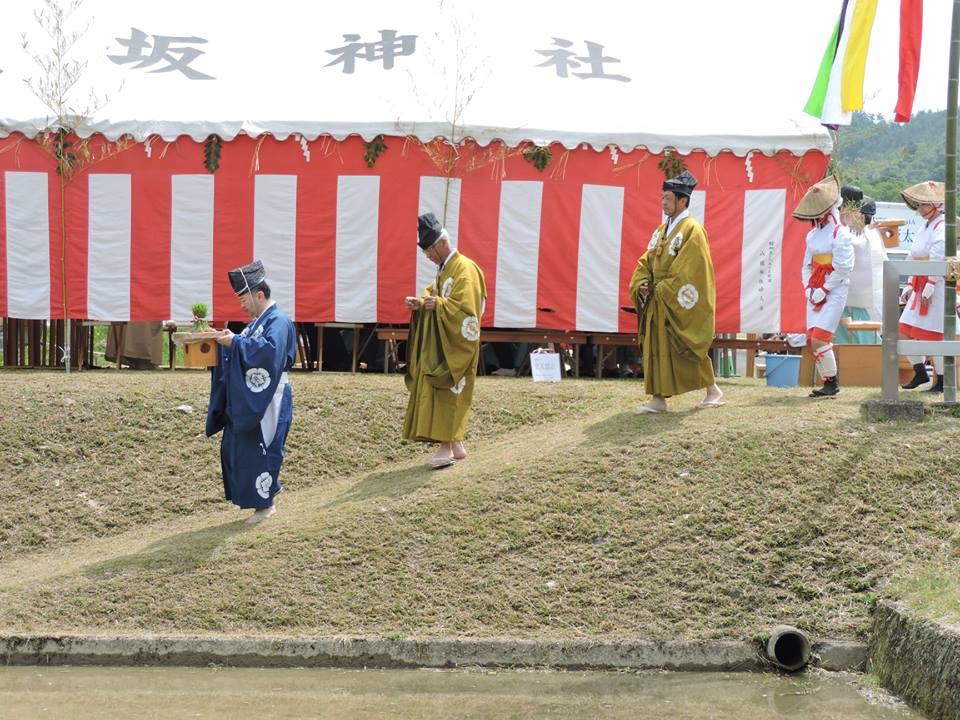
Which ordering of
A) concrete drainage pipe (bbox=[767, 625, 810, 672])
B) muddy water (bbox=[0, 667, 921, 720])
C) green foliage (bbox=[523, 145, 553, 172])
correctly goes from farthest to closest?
green foliage (bbox=[523, 145, 553, 172]), concrete drainage pipe (bbox=[767, 625, 810, 672]), muddy water (bbox=[0, 667, 921, 720])

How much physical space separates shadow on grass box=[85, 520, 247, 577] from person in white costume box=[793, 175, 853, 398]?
449 cm

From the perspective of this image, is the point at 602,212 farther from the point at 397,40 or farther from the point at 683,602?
the point at 683,602

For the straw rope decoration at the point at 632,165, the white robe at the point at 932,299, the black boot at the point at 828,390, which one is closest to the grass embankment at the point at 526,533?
the black boot at the point at 828,390

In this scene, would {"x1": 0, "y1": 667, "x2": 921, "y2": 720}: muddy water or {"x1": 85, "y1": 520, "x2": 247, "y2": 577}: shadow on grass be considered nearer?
{"x1": 0, "y1": 667, "x2": 921, "y2": 720}: muddy water

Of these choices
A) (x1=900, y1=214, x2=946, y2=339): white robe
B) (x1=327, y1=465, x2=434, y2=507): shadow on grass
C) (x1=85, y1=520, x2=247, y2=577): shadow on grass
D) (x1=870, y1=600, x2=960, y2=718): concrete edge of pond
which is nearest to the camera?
(x1=870, y1=600, x2=960, y2=718): concrete edge of pond

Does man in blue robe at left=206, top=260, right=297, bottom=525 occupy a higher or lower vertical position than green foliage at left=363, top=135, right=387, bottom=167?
lower

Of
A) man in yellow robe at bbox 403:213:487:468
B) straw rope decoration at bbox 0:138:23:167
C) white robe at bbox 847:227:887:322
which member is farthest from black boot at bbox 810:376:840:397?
straw rope decoration at bbox 0:138:23:167

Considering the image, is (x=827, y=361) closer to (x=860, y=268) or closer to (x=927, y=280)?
(x=927, y=280)

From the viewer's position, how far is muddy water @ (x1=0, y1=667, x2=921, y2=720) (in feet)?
18.2

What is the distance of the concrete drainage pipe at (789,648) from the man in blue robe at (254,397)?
10.7ft

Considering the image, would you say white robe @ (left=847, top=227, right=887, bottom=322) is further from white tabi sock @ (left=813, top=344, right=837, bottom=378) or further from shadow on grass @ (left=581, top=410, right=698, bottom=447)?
shadow on grass @ (left=581, top=410, right=698, bottom=447)

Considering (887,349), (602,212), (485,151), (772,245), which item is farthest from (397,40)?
(887,349)

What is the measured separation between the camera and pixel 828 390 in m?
9.49

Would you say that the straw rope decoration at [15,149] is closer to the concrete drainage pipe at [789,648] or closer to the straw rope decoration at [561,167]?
the straw rope decoration at [561,167]
